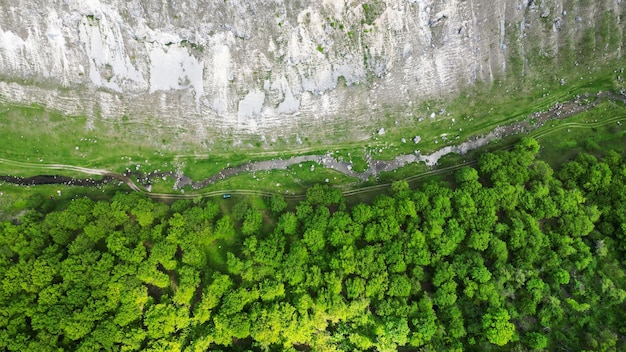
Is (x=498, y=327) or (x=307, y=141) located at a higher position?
(x=307, y=141)

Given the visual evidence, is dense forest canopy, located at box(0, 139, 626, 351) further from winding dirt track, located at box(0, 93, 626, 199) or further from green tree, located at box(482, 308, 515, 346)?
winding dirt track, located at box(0, 93, 626, 199)

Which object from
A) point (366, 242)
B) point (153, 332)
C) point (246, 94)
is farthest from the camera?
point (246, 94)

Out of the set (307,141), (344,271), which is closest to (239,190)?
(307,141)

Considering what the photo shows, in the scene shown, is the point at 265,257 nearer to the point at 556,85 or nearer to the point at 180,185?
the point at 180,185

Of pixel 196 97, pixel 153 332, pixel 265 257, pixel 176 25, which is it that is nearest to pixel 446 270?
pixel 265 257

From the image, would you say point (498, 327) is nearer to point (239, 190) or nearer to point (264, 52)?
point (239, 190)
